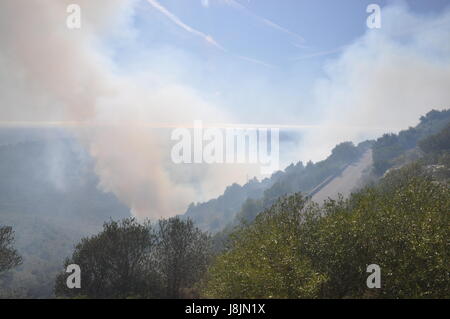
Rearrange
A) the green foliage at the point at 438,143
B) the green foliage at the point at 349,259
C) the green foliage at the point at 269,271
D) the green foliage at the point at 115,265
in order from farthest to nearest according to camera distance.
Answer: the green foliage at the point at 438,143, the green foliage at the point at 115,265, the green foliage at the point at 269,271, the green foliage at the point at 349,259

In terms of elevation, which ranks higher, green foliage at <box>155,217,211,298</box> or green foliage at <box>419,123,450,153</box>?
green foliage at <box>419,123,450,153</box>

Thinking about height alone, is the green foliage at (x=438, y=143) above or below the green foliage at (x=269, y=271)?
above

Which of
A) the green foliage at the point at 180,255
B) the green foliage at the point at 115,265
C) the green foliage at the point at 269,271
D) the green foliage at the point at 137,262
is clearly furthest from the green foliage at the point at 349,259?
the green foliage at the point at 180,255

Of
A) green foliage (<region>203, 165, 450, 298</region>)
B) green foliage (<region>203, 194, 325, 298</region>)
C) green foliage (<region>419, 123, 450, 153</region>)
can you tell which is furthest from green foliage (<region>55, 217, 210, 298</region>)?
green foliage (<region>419, 123, 450, 153</region>)

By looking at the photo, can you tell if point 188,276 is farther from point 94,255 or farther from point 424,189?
point 424,189

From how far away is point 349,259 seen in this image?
2914cm

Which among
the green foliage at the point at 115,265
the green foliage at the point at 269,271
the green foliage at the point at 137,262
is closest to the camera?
the green foliage at the point at 269,271

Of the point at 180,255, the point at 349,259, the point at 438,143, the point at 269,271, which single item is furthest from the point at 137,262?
the point at 438,143

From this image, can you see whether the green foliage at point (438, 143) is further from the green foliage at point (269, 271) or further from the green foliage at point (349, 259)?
the green foliage at point (269, 271)

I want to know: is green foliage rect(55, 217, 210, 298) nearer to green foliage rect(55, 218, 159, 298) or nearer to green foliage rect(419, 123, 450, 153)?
green foliage rect(55, 218, 159, 298)

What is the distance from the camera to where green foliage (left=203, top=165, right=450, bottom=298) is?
2480 cm

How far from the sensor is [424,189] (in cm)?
4453

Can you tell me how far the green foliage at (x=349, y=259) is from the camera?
81.4 feet
